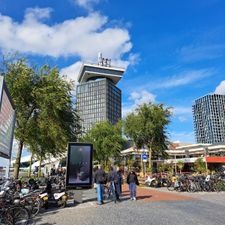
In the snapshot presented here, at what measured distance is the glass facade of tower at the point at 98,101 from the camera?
16075 centimetres

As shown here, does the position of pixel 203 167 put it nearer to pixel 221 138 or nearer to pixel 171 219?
pixel 171 219

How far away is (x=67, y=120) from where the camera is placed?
18.9 m

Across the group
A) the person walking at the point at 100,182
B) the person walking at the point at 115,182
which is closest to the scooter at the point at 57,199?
the person walking at the point at 100,182

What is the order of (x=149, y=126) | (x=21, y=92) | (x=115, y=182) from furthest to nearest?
(x=149, y=126) → (x=21, y=92) → (x=115, y=182)

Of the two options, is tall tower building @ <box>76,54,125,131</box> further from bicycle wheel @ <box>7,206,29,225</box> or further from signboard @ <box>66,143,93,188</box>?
bicycle wheel @ <box>7,206,29,225</box>

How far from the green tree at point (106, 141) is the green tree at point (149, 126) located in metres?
10.1

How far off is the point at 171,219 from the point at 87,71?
6646 inches

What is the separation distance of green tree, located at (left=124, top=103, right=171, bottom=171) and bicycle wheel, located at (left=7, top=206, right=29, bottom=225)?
27.2 meters

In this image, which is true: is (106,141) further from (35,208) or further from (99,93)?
(99,93)

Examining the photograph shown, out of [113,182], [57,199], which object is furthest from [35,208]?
[113,182]

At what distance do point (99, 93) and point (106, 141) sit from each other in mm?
118235

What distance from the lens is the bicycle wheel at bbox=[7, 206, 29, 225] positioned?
8.06m

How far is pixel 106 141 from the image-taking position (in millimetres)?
47562

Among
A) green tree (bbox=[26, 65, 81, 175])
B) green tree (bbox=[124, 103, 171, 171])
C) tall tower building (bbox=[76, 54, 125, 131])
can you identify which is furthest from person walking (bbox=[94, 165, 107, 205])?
tall tower building (bbox=[76, 54, 125, 131])
